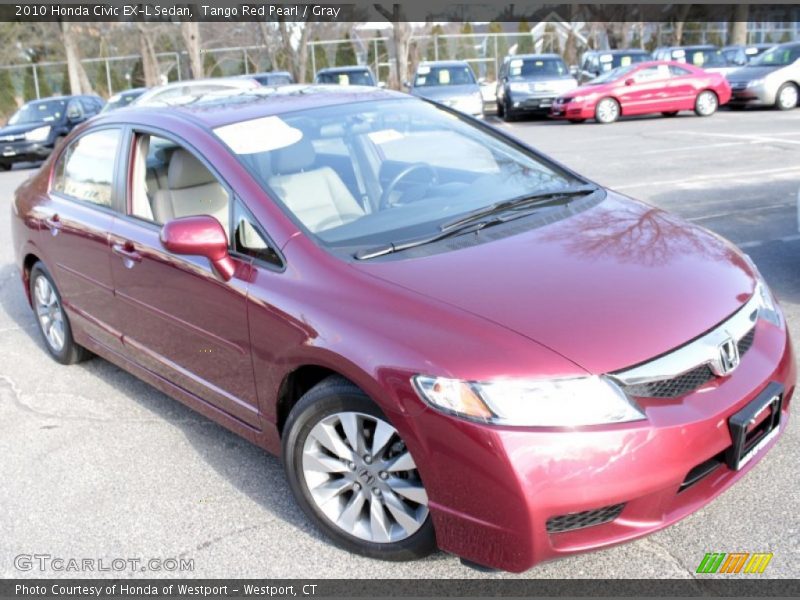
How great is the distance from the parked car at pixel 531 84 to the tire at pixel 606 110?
204 centimetres

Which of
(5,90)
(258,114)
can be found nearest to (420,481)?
(258,114)

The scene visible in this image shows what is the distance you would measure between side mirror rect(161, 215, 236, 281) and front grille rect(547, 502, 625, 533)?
1.61 m

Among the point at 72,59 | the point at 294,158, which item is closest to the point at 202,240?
the point at 294,158

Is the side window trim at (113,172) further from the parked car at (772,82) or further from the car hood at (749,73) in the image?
the car hood at (749,73)

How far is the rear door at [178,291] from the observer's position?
347 centimetres

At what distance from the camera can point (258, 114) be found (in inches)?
156

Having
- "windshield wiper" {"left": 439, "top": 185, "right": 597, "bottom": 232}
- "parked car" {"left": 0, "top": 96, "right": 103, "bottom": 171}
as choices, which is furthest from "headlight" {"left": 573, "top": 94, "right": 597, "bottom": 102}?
"windshield wiper" {"left": 439, "top": 185, "right": 597, "bottom": 232}

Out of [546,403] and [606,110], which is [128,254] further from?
[606,110]

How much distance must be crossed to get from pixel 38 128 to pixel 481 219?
17.2 metres

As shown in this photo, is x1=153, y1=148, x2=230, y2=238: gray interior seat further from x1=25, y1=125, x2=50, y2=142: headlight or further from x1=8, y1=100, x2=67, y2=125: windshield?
x1=8, y1=100, x2=67, y2=125: windshield

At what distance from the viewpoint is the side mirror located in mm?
3340

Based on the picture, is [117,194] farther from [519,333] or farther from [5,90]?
[5,90]

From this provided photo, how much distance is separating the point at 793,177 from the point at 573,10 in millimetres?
42297

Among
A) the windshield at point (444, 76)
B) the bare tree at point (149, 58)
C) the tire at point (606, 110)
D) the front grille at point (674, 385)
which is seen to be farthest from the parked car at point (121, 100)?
the bare tree at point (149, 58)
